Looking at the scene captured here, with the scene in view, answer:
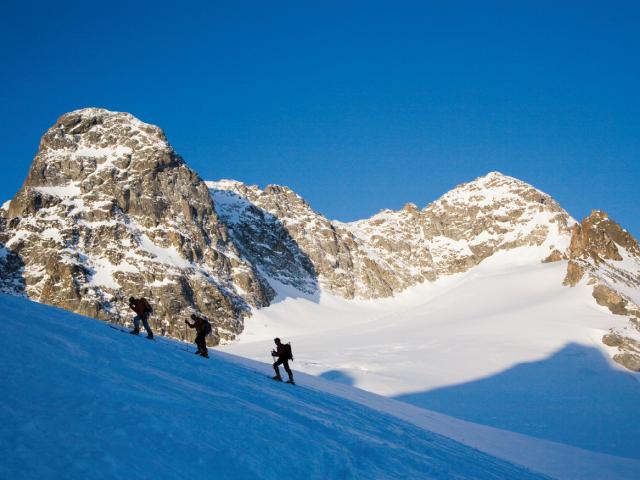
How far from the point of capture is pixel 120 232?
457ft

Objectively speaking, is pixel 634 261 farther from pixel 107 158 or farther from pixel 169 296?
pixel 107 158

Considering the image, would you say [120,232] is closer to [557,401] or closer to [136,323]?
[557,401]

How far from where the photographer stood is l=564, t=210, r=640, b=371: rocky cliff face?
296 feet

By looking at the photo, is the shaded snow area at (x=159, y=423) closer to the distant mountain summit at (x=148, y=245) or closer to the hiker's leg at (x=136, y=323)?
the hiker's leg at (x=136, y=323)

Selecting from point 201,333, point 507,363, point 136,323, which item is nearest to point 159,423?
point 201,333

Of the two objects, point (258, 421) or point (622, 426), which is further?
point (622, 426)

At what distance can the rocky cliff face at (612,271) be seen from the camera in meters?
90.1

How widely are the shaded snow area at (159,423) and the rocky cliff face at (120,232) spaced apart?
10849 centimetres

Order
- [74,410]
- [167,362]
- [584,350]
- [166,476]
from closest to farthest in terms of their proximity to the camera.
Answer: [166,476]
[74,410]
[167,362]
[584,350]

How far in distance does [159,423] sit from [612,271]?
469 feet

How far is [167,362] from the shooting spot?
17969mm

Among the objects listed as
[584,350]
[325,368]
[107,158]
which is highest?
[107,158]

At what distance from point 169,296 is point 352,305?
65843 mm

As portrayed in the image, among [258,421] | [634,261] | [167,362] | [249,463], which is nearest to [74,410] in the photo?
[249,463]
